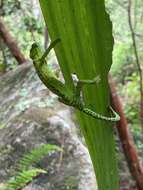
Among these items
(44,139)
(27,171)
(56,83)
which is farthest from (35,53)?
(44,139)

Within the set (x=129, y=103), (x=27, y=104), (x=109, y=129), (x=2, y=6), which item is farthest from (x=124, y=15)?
(x=109, y=129)

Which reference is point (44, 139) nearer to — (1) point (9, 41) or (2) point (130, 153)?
(2) point (130, 153)

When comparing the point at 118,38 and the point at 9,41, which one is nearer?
the point at 9,41

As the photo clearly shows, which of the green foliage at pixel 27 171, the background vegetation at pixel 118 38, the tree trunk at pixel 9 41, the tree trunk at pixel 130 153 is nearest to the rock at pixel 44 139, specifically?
the green foliage at pixel 27 171

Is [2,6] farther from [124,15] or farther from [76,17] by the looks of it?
[76,17]

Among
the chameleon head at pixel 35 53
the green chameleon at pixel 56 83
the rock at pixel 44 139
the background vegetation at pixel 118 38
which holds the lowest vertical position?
the background vegetation at pixel 118 38

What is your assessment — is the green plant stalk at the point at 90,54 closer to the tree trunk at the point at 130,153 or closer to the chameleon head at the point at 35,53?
the chameleon head at the point at 35,53
